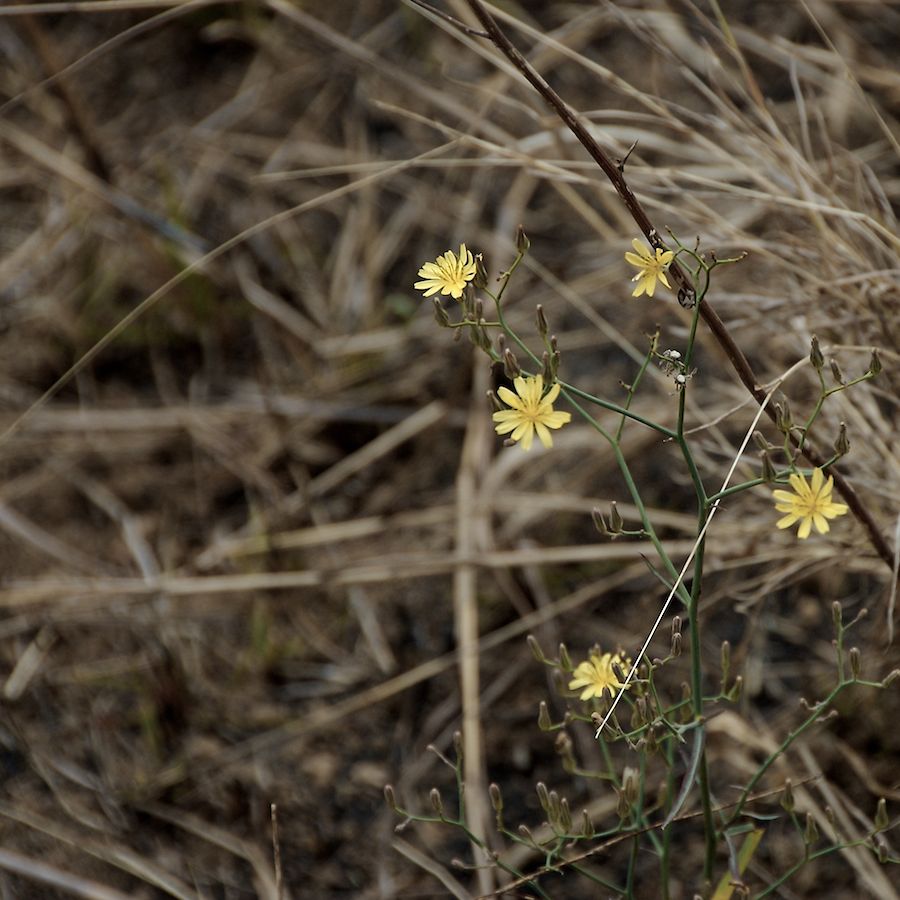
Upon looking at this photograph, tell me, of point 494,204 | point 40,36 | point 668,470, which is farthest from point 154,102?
point 668,470

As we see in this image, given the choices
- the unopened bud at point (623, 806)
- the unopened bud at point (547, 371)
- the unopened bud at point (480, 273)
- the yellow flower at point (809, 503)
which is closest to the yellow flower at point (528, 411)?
the unopened bud at point (547, 371)

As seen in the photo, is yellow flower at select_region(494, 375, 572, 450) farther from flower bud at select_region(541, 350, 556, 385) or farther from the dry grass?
the dry grass

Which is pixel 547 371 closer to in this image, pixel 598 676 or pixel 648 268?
pixel 648 268

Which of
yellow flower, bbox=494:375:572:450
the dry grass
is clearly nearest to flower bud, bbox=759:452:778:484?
yellow flower, bbox=494:375:572:450

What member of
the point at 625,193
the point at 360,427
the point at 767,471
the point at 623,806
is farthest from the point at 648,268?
the point at 360,427

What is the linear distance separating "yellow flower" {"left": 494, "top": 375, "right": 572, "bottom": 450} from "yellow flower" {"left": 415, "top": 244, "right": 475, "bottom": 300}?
0.11 metres

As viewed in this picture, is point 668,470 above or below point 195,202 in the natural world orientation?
below

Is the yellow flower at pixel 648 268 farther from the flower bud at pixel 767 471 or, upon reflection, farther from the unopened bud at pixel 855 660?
the unopened bud at pixel 855 660

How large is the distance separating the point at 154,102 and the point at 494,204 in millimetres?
824

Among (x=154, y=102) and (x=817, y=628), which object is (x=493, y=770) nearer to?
(x=817, y=628)

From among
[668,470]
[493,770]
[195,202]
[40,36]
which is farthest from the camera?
[195,202]

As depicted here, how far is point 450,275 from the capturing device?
1096 millimetres

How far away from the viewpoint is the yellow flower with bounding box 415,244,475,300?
107cm

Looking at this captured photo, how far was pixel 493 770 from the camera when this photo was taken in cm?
164
